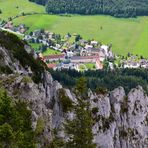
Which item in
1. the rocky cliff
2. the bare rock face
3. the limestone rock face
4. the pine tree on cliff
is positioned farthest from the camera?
the bare rock face

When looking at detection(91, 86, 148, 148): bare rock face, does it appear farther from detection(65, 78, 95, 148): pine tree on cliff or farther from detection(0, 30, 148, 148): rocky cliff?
detection(65, 78, 95, 148): pine tree on cliff

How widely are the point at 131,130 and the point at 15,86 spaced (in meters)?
36.4

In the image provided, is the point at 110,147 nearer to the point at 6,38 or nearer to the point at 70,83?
the point at 6,38

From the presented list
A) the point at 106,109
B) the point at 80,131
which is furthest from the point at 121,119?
the point at 80,131

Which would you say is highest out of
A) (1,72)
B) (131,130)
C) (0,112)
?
(0,112)

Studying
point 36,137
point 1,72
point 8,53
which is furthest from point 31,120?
point 8,53

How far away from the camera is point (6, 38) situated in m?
68.8

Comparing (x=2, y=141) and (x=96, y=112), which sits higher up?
(x=2, y=141)

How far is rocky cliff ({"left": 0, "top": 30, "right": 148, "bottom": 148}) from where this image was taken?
41.4m

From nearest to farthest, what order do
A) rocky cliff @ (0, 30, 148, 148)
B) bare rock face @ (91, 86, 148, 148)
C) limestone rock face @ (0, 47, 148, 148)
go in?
1. rocky cliff @ (0, 30, 148, 148)
2. limestone rock face @ (0, 47, 148, 148)
3. bare rock face @ (91, 86, 148, 148)

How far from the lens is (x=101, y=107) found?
6988cm

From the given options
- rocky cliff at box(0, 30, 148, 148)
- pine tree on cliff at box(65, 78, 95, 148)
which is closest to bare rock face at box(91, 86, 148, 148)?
rocky cliff at box(0, 30, 148, 148)

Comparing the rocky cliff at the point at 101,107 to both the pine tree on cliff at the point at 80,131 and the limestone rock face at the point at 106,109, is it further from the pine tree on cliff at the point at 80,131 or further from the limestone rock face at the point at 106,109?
the pine tree on cliff at the point at 80,131

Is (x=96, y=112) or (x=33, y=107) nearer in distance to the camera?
(x=33, y=107)
